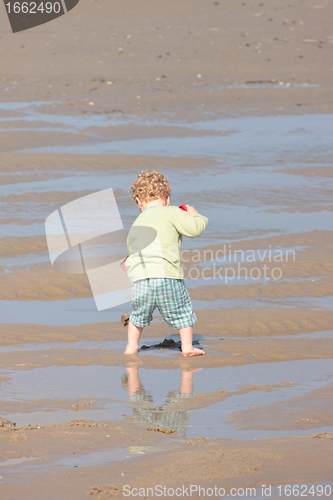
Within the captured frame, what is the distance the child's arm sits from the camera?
4711 millimetres

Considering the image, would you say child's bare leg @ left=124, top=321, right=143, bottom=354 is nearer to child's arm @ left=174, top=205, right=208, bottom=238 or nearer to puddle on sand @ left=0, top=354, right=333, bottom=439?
puddle on sand @ left=0, top=354, right=333, bottom=439

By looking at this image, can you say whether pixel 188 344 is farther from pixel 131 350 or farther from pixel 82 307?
pixel 82 307

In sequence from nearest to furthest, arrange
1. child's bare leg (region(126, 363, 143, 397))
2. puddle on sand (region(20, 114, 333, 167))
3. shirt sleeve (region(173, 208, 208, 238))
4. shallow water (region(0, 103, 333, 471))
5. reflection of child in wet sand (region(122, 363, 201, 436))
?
1. reflection of child in wet sand (region(122, 363, 201, 436))
2. shallow water (region(0, 103, 333, 471))
3. child's bare leg (region(126, 363, 143, 397))
4. shirt sleeve (region(173, 208, 208, 238))
5. puddle on sand (region(20, 114, 333, 167))

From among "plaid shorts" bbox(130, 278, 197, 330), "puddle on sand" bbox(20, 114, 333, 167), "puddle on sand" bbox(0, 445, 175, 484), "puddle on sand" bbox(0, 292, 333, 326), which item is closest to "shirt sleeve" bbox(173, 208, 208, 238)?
"plaid shorts" bbox(130, 278, 197, 330)

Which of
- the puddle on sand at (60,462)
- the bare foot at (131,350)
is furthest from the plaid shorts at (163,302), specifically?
the puddle on sand at (60,462)

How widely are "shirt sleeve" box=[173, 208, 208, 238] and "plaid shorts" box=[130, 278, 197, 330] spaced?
12.9 inches

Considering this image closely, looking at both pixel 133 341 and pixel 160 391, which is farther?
pixel 133 341

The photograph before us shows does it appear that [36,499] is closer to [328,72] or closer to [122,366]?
[122,366]

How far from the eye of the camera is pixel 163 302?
4.77m

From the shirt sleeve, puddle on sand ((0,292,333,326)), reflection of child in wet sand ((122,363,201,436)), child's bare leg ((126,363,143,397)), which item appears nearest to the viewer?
Result: reflection of child in wet sand ((122,363,201,436))

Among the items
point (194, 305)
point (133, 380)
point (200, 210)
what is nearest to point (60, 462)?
point (133, 380)

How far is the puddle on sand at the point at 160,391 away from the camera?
361 cm

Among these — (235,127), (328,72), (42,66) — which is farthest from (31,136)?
(328,72)

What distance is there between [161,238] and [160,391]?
3.52 feet
